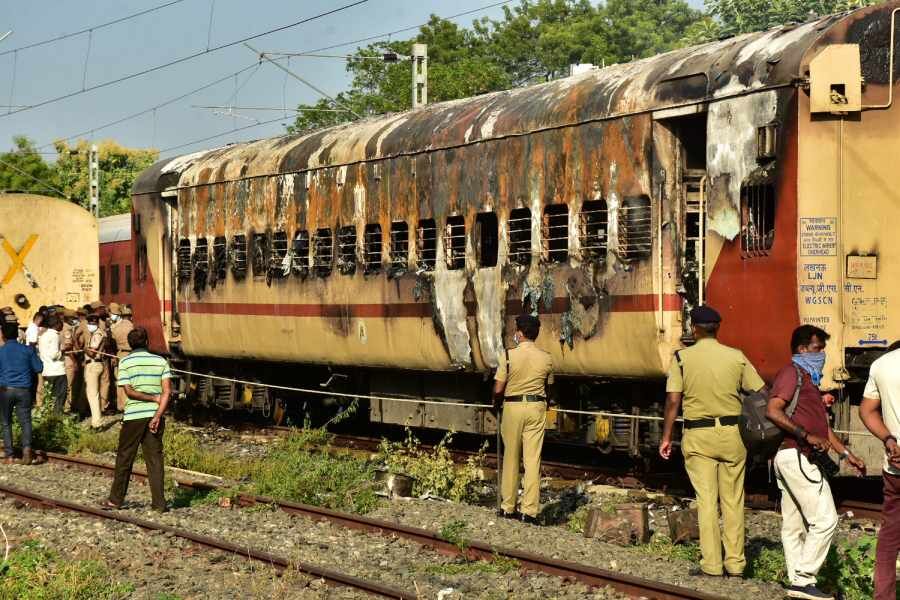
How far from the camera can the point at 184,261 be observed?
2069 cm

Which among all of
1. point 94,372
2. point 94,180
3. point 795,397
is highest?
point 94,180

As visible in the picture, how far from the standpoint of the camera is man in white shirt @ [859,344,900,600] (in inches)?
305

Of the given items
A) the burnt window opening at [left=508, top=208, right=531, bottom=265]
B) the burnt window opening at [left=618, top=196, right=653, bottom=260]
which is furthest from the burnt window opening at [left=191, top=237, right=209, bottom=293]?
the burnt window opening at [left=618, top=196, right=653, bottom=260]

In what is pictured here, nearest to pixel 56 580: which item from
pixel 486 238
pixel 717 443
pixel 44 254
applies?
pixel 717 443

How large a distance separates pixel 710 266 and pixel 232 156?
32.3 feet

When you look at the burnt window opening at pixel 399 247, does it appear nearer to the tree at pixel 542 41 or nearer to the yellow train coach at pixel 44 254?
the yellow train coach at pixel 44 254

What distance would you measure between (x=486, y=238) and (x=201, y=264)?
6.69 meters

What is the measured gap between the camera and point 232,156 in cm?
2008

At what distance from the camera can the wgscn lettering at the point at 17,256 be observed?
22891 millimetres

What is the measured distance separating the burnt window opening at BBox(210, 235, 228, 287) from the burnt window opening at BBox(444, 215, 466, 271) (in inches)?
211

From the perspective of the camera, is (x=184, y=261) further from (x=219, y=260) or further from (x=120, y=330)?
(x=120, y=330)

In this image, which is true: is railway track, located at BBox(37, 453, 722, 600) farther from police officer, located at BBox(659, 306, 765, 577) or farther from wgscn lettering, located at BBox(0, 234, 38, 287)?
wgscn lettering, located at BBox(0, 234, 38, 287)

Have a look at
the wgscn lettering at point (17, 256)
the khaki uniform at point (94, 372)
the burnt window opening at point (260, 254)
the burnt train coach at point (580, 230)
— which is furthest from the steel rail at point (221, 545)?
the wgscn lettering at point (17, 256)

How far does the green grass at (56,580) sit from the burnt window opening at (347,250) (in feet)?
23.4
